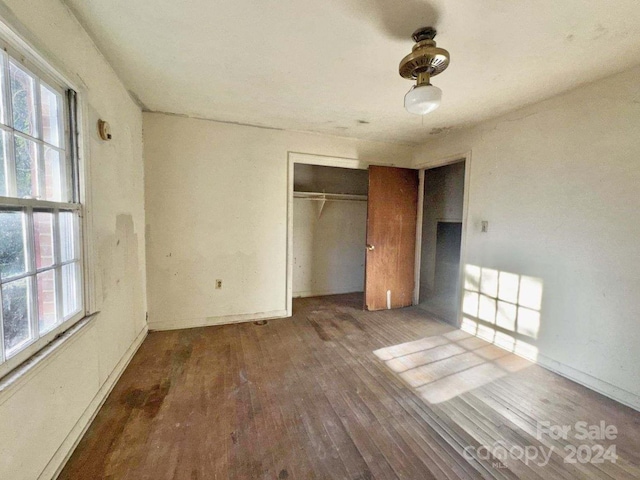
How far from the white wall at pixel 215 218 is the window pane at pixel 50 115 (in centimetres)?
141


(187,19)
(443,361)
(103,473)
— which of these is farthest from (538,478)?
(187,19)

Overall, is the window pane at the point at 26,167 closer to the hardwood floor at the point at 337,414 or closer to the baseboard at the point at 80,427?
the baseboard at the point at 80,427

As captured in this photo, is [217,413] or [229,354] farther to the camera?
[229,354]

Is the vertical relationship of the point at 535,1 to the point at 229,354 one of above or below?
above

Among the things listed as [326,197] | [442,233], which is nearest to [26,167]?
[326,197]

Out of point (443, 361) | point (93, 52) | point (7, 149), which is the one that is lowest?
point (443, 361)

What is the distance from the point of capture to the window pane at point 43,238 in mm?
1240

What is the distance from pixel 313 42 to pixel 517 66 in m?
1.46

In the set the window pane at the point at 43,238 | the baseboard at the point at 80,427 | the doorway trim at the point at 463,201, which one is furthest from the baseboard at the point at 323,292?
the window pane at the point at 43,238

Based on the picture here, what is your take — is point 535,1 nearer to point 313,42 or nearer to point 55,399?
point 313,42

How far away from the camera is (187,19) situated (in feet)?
4.72

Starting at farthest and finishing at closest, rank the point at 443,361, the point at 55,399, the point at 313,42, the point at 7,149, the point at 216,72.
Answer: the point at 443,361, the point at 216,72, the point at 313,42, the point at 55,399, the point at 7,149

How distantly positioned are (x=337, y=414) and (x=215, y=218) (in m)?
2.37

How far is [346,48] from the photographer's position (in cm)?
166
